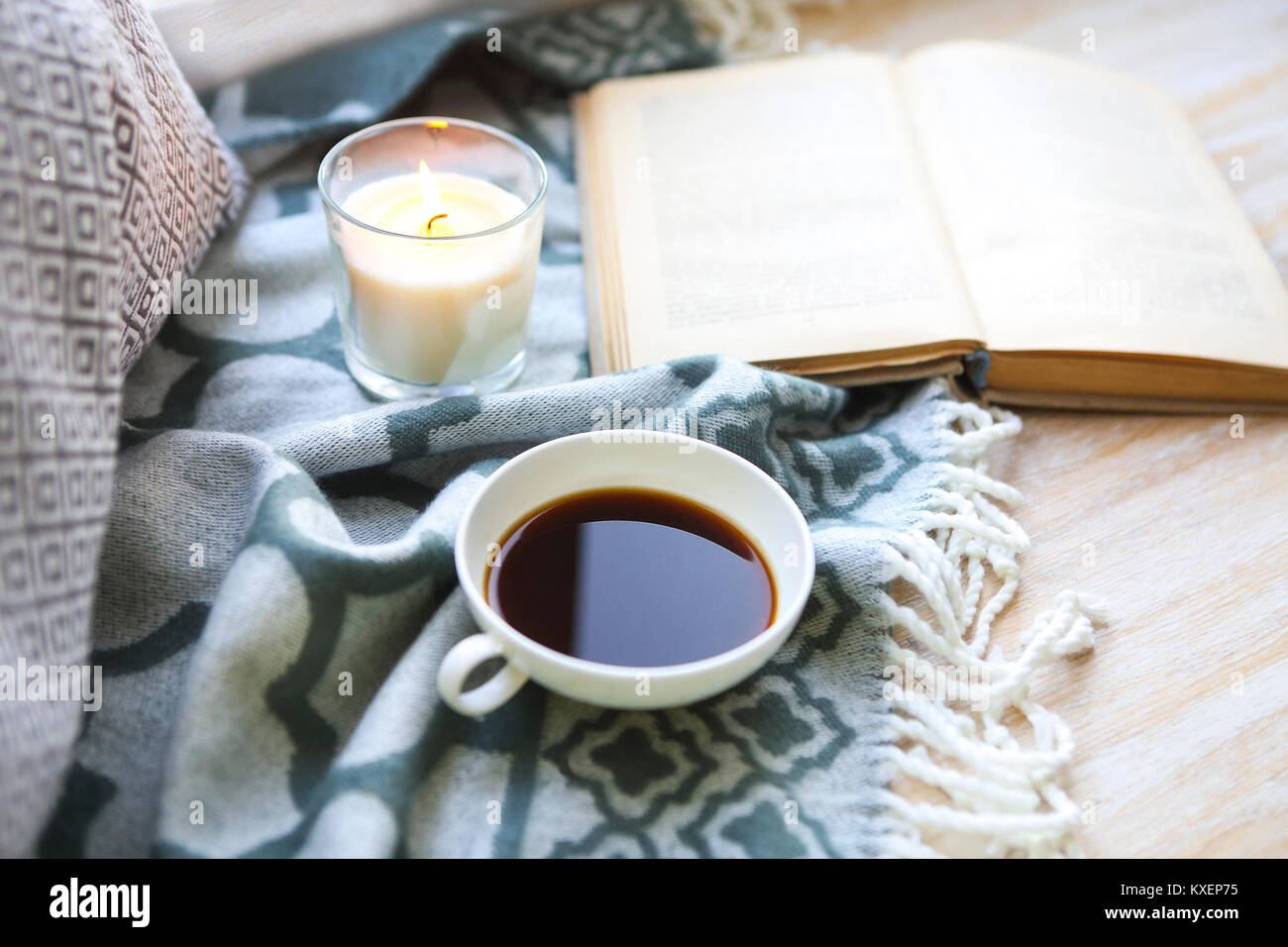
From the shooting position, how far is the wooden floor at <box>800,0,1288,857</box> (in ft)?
1.81

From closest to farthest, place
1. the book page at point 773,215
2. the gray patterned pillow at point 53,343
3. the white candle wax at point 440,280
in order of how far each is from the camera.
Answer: the gray patterned pillow at point 53,343
the white candle wax at point 440,280
the book page at point 773,215

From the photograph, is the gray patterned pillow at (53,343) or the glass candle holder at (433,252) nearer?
the gray patterned pillow at (53,343)

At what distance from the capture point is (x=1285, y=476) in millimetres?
730

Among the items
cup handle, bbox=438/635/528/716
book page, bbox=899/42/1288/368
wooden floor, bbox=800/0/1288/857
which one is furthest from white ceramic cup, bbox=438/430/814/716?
book page, bbox=899/42/1288/368

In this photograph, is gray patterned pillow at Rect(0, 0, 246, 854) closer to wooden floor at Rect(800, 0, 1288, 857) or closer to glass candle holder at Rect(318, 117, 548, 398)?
glass candle holder at Rect(318, 117, 548, 398)

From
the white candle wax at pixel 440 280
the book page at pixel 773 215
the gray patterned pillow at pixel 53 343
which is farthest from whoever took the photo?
the book page at pixel 773 215

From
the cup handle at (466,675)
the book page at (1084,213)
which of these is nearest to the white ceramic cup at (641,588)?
the cup handle at (466,675)

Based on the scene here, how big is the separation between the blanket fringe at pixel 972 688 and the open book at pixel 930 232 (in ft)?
0.38

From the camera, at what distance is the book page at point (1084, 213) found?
0.76 m

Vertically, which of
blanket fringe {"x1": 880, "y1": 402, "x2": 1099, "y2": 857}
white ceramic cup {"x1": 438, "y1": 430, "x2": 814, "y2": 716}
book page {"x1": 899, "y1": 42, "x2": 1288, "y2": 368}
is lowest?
blanket fringe {"x1": 880, "y1": 402, "x2": 1099, "y2": 857}

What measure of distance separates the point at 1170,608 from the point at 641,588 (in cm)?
32

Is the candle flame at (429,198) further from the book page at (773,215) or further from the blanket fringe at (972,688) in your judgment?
the blanket fringe at (972,688)

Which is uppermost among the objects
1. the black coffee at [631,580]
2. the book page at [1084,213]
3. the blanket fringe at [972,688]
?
the book page at [1084,213]

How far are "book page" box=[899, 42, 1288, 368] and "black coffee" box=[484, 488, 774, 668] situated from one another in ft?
0.90
